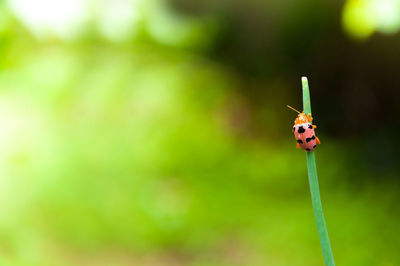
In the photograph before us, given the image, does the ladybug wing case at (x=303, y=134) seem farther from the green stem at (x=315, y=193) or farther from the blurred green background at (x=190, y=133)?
the blurred green background at (x=190, y=133)

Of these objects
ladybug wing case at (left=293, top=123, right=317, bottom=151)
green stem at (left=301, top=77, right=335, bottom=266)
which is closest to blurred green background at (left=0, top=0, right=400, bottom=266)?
ladybug wing case at (left=293, top=123, right=317, bottom=151)

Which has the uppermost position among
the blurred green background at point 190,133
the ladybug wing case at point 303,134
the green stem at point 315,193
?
the blurred green background at point 190,133

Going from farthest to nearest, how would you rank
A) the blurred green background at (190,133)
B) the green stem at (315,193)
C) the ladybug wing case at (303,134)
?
the blurred green background at (190,133)
the ladybug wing case at (303,134)
the green stem at (315,193)

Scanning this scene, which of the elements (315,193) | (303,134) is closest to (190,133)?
(303,134)

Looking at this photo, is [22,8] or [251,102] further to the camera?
[251,102]

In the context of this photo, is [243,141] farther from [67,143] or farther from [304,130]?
[304,130]

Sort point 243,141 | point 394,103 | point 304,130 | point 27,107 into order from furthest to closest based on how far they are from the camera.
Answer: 1. point 27,107
2. point 243,141
3. point 394,103
4. point 304,130

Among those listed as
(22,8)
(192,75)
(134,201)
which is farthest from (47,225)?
(192,75)

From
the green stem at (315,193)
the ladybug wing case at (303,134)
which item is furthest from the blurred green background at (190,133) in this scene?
the green stem at (315,193)
